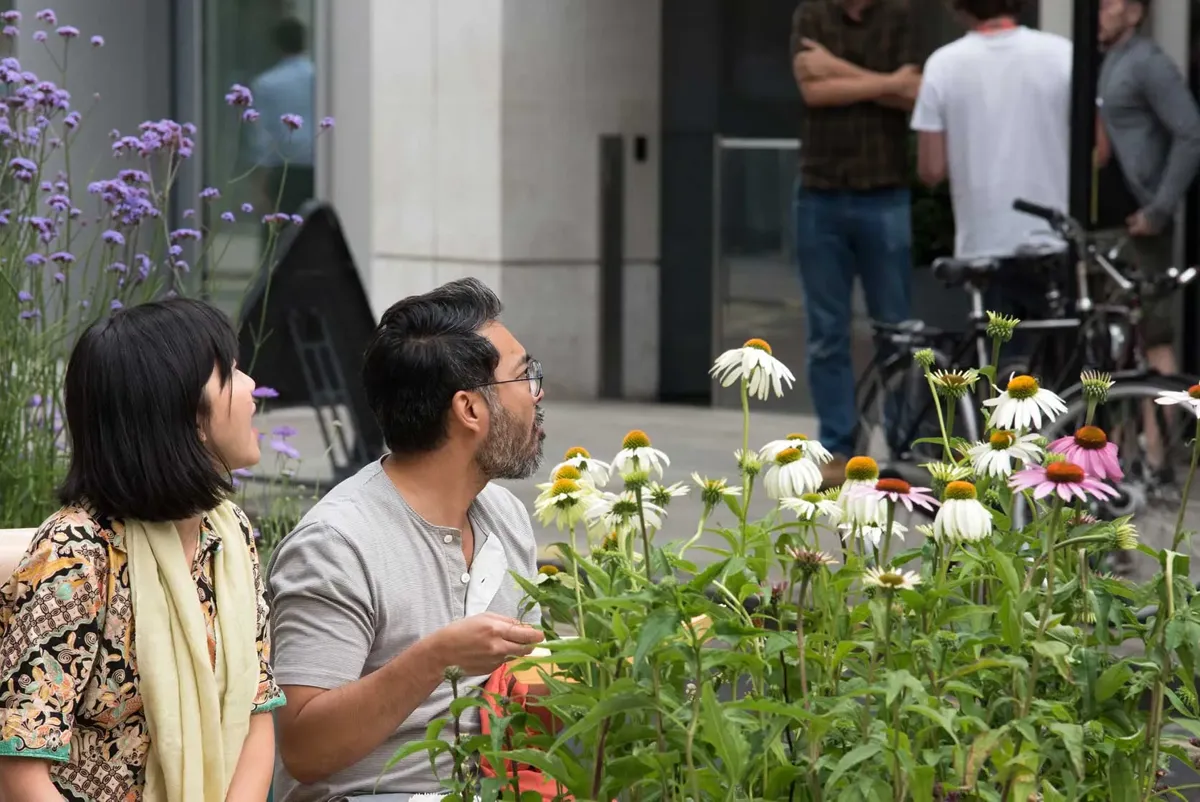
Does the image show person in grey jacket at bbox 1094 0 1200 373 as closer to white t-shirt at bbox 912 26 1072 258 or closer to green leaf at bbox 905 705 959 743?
white t-shirt at bbox 912 26 1072 258

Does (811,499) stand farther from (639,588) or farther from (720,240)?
(720,240)

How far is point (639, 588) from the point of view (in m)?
1.83

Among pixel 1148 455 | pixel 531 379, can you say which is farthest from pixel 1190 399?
pixel 1148 455

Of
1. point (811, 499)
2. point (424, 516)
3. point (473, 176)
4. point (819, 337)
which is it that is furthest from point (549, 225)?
point (811, 499)

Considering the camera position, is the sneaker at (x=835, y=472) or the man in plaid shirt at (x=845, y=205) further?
the man in plaid shirt at (x=845, y=205)

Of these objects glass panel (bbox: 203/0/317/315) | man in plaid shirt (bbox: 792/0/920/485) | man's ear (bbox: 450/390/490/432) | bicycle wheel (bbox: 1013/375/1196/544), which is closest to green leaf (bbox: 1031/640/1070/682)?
man's ear (bbox: 450/390/490/432)

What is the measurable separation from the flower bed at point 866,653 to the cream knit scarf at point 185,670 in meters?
0.56

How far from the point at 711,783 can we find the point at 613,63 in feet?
30.8

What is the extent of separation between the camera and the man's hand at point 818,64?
7574 mm

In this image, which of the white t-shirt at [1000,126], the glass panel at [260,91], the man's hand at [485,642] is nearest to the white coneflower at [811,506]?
the man's hand at [485,642]

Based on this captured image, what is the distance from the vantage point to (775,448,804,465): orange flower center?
1.96 meters

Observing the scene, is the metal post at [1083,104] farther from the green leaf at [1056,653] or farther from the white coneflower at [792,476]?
the green leaf at [1056,653]

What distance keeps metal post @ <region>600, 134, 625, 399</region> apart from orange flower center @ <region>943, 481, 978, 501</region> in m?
9.19

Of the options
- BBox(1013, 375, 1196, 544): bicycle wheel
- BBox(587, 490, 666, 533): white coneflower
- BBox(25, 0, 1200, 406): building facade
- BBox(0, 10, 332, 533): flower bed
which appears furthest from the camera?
BBox(25, 0, 1200, 406): building facade
